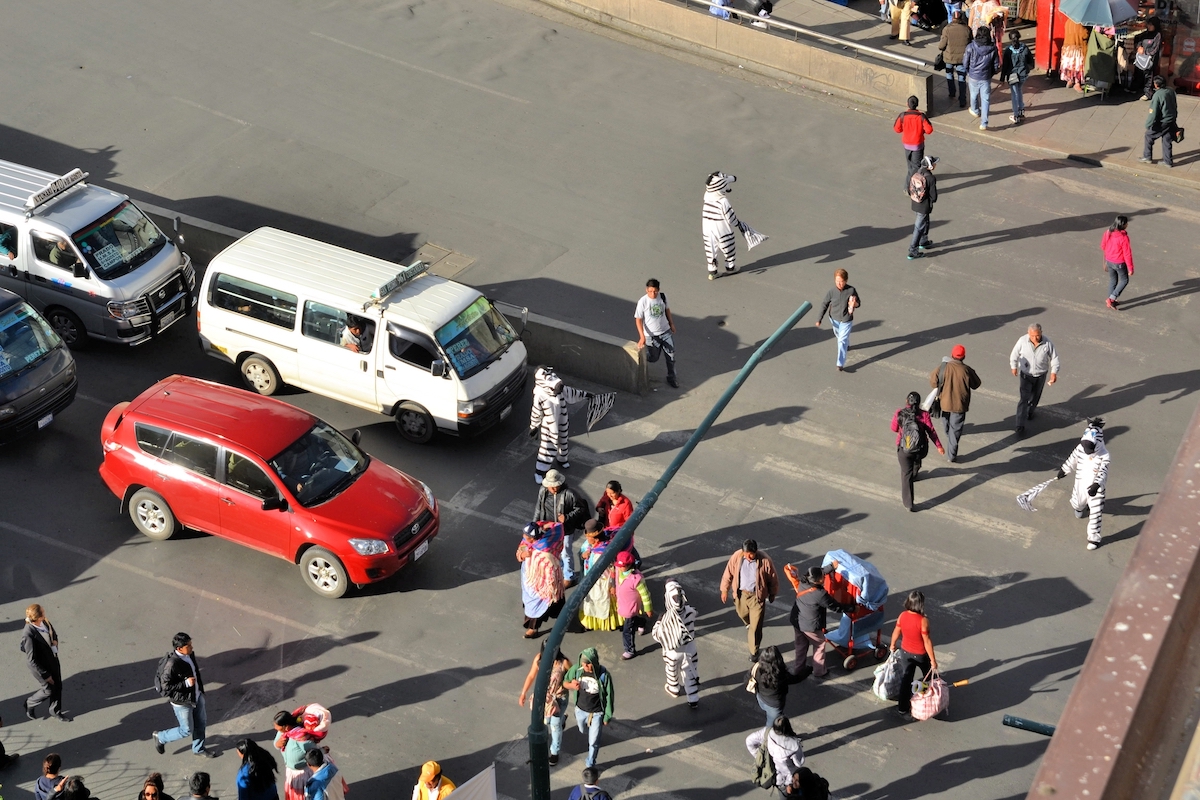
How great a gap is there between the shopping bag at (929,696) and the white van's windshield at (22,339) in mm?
11038

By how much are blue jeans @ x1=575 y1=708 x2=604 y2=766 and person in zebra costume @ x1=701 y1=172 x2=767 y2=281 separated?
8.75 meters

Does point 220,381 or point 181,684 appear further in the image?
point 220,381

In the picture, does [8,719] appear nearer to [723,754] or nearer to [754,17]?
[723,754]

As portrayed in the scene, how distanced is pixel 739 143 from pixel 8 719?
14699mm

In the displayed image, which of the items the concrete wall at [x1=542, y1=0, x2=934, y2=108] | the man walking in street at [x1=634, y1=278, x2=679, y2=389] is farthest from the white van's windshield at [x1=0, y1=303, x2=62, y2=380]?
the concrete wall at [x1=542, y1=0, x2=934, y2=108]

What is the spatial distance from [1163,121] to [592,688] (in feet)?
48.4

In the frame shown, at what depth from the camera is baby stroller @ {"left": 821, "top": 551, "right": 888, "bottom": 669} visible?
14.5m

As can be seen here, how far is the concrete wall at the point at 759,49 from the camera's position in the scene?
81.0 ft

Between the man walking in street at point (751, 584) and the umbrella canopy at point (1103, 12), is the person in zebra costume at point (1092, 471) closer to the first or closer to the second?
the man walking in street at point (751, 584)

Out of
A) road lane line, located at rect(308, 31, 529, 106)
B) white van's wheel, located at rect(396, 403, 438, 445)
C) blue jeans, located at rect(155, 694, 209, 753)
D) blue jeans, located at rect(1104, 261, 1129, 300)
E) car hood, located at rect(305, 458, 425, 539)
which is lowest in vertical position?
blue jeans, located at rect(155, 694, 209, 753)

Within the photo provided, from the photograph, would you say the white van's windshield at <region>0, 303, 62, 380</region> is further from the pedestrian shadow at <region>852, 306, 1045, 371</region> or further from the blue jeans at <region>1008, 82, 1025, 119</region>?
the blue jeans at <region>1008, 82, 1025, 119</region>

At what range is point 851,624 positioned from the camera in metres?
14.5

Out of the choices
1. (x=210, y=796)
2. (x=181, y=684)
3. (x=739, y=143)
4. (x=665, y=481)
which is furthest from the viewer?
(x=739, y=143)

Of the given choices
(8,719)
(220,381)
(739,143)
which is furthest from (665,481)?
(739,143)
